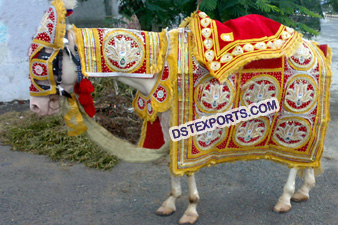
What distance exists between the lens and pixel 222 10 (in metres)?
4.14

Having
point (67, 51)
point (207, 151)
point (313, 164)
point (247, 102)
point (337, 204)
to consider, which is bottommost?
point (337, 204)

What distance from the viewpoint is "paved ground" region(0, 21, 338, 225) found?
3113mm

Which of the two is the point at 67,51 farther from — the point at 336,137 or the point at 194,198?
the point at 336,137

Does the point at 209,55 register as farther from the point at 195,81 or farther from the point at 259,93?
the point at 259,93

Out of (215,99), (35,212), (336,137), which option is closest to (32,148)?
(35,212)

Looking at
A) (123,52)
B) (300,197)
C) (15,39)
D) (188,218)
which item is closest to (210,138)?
(188,218)

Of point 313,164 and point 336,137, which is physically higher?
point 313,164

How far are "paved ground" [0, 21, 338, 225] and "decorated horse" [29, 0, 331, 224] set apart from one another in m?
0.56

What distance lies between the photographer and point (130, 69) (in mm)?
2379

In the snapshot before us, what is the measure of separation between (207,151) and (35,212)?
1.79 meters

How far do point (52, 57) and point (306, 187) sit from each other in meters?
2.66

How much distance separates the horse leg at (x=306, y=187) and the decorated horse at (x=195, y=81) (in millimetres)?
367

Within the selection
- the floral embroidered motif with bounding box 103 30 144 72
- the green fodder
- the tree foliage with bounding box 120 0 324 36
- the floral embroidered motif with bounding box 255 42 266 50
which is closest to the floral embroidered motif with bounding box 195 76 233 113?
the floral embroidered motif with bounding box 255 42 266 50

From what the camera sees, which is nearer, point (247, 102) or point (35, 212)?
point (247, 102)
